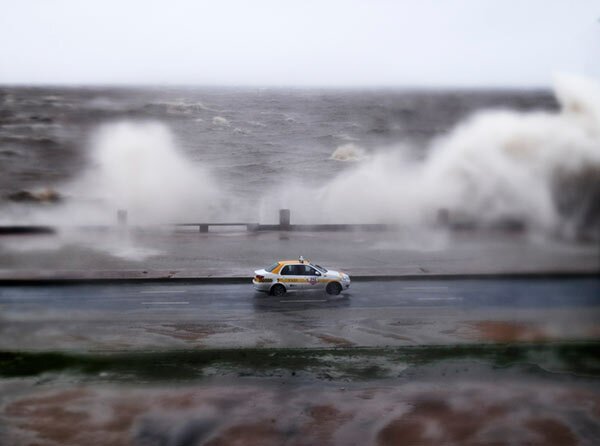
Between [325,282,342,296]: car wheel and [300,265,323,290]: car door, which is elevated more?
[300,265,323,290]: car door

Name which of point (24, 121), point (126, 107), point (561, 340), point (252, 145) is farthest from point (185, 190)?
point (126, 107)

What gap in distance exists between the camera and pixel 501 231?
26219 mm

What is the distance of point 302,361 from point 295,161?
2063 inches

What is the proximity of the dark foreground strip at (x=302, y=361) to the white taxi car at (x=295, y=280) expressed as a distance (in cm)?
462

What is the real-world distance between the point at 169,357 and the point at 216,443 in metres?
3.62

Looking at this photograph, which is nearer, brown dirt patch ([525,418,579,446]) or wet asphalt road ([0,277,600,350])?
brown dirt patch ([525,418,579,446])

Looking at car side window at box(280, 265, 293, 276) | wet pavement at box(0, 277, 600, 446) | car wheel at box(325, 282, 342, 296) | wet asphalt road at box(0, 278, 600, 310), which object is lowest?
wet pavement at box(0, 277, 600, 446)

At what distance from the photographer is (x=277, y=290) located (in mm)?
17766

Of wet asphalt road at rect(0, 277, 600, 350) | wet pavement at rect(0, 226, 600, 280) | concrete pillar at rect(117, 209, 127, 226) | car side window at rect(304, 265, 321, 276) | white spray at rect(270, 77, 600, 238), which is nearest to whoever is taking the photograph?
wet asphalt road at rect(0, 277, 600, 350)

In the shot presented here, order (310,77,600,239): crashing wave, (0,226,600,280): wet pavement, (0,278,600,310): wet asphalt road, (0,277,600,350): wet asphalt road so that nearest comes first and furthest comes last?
(0,277,600,350): wet asphalt road
(0,278,600,310): wet asphalt road
(0,226,600,280): wet pavement
(310,77,600,239): crashing wave

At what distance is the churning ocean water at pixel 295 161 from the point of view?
3362 centimetres

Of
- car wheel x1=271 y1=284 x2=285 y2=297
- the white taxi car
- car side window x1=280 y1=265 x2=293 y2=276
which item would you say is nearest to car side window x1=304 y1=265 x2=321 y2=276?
the white taxi car

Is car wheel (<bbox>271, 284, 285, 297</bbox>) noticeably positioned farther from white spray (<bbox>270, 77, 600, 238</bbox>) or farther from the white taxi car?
white spray (<bbox>270, 77, 600, 238</bbox>)

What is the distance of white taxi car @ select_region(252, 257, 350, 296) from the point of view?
17703mm
